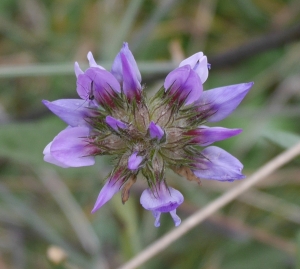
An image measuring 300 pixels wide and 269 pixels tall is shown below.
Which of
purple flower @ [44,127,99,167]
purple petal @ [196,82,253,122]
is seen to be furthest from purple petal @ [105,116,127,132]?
purple petal @ [196,82,253,122]

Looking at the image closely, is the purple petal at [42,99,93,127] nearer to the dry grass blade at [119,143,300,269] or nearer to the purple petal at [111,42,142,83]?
the purple petal at [111,42,142,83]

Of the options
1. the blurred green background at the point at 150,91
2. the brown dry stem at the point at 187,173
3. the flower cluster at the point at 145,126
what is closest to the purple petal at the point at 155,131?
the flower cluster at the point at 145,126

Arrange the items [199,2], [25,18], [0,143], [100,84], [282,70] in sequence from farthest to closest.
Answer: [25,18] → [199,2] → [282,70] → [0,143] → [100,84]

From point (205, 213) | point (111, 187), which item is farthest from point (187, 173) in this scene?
point (205, 213)

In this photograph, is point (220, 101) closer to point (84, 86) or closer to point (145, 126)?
point (145, 126)

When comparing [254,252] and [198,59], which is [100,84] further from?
[254,252]

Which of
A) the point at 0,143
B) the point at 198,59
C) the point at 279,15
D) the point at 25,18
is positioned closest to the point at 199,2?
the point at 279,15

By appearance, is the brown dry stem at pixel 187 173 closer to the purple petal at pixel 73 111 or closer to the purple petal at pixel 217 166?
the purple petal at pixel 217 166
